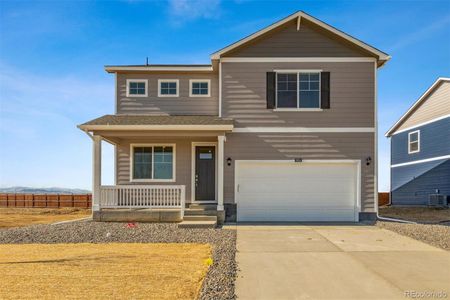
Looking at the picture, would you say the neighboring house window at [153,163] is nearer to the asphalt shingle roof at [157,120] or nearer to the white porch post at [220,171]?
the asphalt shingle roof at [157,120]

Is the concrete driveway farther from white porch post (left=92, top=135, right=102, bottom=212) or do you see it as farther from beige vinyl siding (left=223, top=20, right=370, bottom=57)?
beige vinyl siding (left=223, top=20, right=370, bottom=57)

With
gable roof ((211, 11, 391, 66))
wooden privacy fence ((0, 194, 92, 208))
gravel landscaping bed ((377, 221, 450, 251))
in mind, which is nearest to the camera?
gravel landscaping bed ((377, 221, 450, 251))

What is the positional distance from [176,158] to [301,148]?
453 centimetres

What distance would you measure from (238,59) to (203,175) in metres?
4.33

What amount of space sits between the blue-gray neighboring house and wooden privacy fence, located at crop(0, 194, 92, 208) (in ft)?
64.3

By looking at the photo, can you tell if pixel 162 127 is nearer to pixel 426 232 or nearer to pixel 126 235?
pixel 126 235

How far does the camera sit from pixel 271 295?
489cm

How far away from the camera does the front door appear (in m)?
13.5

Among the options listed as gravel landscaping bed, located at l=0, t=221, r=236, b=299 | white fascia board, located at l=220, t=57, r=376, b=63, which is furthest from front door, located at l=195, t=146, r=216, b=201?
white fascia board, located at l=220, t=57, r=376, b=63

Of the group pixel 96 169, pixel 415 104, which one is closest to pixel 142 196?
pixel 96 169

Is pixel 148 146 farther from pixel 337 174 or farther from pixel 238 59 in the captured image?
pixel 337 174

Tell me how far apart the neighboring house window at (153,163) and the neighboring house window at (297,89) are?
4.40 metres

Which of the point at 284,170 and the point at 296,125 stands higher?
the point at 296,125

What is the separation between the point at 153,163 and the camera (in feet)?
44.9
